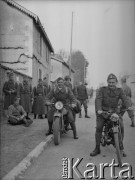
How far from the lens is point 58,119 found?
21.5ft

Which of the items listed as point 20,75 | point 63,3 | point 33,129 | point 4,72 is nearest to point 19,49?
point 20,75

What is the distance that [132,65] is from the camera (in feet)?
12.5

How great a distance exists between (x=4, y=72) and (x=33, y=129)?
9.07 ft

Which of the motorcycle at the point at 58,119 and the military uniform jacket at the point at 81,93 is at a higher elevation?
the military uniform jacket at the point at 81,93

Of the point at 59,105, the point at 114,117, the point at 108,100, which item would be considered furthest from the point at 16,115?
the point at 114,117

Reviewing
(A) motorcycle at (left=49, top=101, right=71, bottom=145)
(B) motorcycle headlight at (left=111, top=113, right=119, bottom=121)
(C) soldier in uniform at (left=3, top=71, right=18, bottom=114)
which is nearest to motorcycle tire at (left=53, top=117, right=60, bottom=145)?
(A) motorcycle at (left=49, top=101, right=71, bottom=145)

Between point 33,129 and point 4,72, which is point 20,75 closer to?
point 4,72

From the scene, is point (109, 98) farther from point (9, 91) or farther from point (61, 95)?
point (9, 91)

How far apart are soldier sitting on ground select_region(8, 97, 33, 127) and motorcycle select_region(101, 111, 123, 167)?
13.5 feet

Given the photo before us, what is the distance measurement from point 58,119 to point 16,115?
3060 mm

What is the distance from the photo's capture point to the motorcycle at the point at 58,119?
6.40m

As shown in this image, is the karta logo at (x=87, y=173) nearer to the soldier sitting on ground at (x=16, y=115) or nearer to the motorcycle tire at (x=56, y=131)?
the motorcycle tire at (x=56, y=131)

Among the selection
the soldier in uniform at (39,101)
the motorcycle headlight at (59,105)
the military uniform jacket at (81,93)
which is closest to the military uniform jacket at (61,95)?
the motorcycle headlight at (59,105)

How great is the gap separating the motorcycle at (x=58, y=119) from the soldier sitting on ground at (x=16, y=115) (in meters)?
2.42
